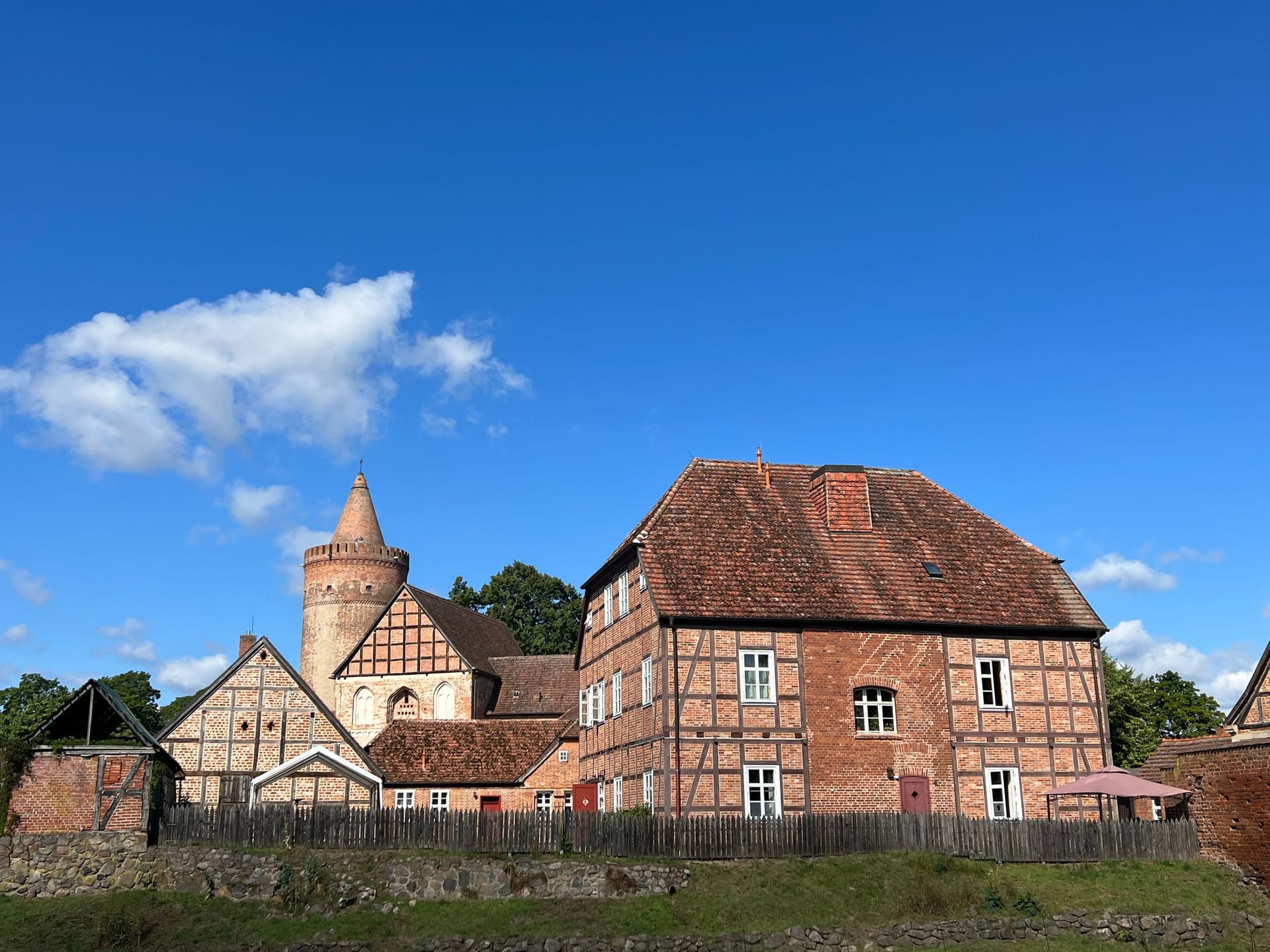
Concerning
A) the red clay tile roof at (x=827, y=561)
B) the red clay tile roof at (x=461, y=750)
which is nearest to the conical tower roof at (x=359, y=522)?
the red clay tile roof at (x=461, y=750)

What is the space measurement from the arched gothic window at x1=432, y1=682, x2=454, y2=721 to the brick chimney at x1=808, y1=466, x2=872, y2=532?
22.4 meters

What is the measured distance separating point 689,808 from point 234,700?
1820cm

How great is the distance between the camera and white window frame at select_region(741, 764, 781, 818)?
28.5 m

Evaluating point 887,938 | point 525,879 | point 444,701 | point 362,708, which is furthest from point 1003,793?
point 362,708

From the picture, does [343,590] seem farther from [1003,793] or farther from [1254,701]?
[1254,701]

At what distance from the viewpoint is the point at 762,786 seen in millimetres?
28688

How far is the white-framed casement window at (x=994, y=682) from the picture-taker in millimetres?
30672

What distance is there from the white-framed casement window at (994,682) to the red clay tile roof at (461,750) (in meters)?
15.2

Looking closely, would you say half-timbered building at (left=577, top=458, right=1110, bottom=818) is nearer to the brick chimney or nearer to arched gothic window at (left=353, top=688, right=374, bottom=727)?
the brick chimney

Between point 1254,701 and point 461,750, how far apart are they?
2490 centimetres

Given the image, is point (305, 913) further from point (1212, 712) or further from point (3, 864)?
point (1212, 712)

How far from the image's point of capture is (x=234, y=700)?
129ft

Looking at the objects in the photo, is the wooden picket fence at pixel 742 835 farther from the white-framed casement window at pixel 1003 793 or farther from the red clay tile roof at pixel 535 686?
the red clay tile roof at pixel 535 686

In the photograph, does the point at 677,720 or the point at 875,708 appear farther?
the point at 875,708
